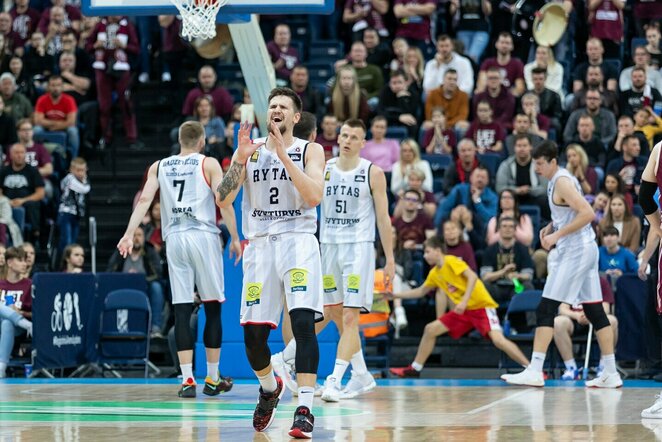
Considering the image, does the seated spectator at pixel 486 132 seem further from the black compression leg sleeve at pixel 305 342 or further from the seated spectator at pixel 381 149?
the black compression leg sleeve at pixel 305 342

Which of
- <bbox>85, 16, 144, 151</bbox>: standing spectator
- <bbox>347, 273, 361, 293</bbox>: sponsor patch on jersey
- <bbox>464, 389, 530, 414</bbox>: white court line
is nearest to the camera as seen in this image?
<bbox>464, 389, 530, 414</bbox>: white court line

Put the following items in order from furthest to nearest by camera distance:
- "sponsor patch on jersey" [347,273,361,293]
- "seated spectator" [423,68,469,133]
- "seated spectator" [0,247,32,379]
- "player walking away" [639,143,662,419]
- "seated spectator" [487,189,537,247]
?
"seated spectator" [423,68,469,133] < "seated spectator" [487,189,537,247] < "seated spectator" [0,247,32,379] < "sponsor patch on jersey" [347,273,361,293] < "player walking away" [639,143,662,419]

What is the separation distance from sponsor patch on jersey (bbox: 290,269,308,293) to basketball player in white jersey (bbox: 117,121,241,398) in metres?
2.78

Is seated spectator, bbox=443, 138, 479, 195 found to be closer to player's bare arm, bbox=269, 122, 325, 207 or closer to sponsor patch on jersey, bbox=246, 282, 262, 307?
player's bare arm, bbox=269, 122, 325, 207

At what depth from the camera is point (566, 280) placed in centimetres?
1180

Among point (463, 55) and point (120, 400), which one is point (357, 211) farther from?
point (463, 55)

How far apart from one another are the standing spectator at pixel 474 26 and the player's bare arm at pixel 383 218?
9389 mm

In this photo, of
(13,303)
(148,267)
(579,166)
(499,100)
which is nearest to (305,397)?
(13,303)

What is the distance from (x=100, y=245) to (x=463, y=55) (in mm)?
6287

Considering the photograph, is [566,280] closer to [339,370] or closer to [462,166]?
[339,370]

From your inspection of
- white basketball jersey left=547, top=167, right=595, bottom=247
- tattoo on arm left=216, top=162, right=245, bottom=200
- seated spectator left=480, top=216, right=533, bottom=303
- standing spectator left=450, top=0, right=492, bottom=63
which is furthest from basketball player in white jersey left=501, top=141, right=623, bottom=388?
standing spectator left=450, top=0, right=492, bottom=63

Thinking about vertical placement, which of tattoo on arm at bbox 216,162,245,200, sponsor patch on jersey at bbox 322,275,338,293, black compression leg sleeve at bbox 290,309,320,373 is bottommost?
black compression leg sleeve at bbox 290,309,320,373

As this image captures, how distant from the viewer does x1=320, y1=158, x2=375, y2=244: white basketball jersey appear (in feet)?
35.9

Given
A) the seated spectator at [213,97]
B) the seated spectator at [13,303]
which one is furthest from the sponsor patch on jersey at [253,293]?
the seated spectator at [213,97]
